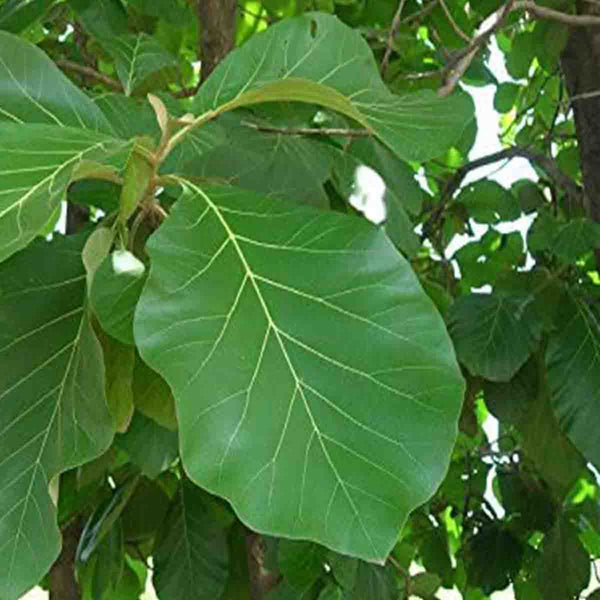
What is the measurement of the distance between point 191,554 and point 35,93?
0.71 m

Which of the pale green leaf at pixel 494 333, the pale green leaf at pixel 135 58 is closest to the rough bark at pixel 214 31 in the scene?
the pale green leaf at pixel 135 58

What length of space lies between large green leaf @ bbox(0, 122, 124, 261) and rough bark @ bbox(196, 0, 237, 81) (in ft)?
2.18

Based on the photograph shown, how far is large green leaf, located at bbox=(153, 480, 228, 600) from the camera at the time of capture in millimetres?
1406

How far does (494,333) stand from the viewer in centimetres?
140

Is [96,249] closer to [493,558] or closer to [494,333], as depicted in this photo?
[494,333]

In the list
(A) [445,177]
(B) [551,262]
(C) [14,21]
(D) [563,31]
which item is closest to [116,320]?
(C) [14,21]

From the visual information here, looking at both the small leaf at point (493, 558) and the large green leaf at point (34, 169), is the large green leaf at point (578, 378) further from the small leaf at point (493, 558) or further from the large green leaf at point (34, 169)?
the large green leaf at point (34, 169)

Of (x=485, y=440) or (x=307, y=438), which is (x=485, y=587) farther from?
(x=307, y=438)

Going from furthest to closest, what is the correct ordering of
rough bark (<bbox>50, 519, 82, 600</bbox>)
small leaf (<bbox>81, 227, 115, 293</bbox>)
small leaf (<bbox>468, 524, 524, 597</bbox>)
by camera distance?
small leaf (<bbox>468, 524, 524, 597</bbox>)
rough bark (<bbox>50, 519, 82, 600</bbox>)
small leaf (<bbox>81, 227, 115, 293</bbox>)

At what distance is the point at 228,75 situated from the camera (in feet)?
2.69

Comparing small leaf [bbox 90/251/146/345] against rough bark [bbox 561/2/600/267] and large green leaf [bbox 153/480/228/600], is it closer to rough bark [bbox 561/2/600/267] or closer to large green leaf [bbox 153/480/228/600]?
large green leaf [bbox 153/480/228/600]

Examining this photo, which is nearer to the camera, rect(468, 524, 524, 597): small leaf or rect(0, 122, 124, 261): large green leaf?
rect(0, 122, 124, 261): large green leaf

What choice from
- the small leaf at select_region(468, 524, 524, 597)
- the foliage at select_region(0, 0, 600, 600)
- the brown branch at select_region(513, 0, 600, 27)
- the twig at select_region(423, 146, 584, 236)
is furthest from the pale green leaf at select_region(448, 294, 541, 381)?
the small leaf at select_region(468, 524, 524, 597)

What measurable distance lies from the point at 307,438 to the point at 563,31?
1.20 meters
